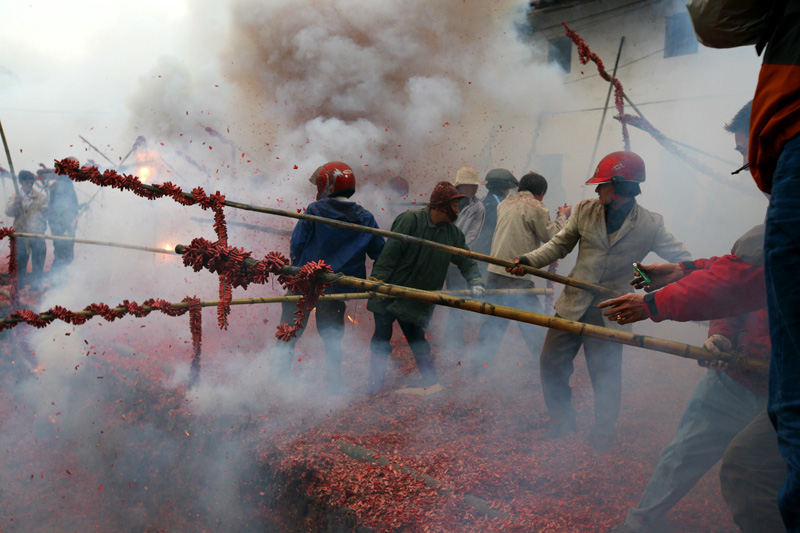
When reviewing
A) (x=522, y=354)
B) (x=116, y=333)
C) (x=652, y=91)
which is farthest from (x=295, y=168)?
(x=652, y=91)

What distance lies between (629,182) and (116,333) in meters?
7.32

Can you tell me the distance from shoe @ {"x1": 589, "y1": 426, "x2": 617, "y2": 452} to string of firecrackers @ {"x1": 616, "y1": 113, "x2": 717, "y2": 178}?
17.9 ft

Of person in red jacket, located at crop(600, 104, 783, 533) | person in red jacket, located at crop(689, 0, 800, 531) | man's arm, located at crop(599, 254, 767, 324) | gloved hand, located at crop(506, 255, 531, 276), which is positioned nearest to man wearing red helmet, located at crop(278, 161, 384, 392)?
gloved hand, located at crop(506, 255, 531, 276)

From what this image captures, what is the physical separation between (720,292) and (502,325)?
3766 mm

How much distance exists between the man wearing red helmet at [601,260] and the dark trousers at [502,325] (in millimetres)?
1438

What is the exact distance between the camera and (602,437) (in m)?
4.14

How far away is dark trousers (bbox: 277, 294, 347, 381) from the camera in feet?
16.9

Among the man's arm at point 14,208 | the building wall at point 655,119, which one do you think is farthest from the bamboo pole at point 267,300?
the man's arm at point 14,208

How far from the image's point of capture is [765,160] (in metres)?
1.28

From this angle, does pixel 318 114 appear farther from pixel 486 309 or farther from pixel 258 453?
pixel 486 309

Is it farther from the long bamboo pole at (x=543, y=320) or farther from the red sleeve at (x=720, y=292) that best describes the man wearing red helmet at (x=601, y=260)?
the red sleeve at (x=720, y=292)

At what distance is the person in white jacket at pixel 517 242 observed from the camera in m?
5.57

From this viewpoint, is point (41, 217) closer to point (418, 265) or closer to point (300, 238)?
point (300, 238)

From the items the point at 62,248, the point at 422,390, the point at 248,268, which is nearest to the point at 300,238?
the point at 422,390
